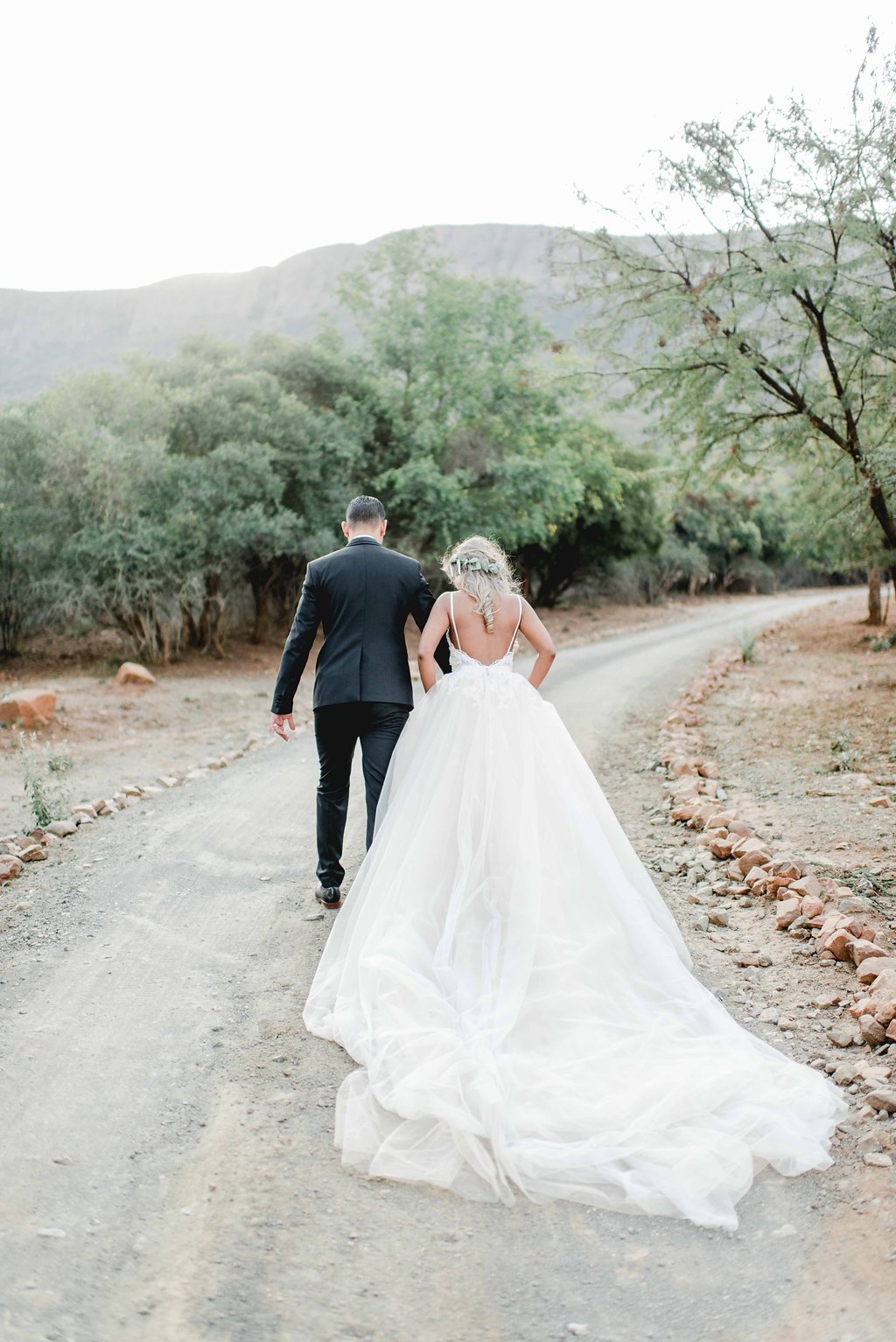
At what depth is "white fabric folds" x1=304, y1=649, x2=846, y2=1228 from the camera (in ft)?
10.0

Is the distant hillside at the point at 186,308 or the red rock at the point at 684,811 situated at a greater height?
the distant hillside at the point at 186,308

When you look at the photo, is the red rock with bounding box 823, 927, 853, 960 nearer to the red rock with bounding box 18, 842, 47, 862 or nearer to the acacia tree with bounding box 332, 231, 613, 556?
the red rock with bounding box 18, 842, 47, 862

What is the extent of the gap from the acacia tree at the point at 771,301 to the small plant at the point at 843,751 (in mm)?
2751

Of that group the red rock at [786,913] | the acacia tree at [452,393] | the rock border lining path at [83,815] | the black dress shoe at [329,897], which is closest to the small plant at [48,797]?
the rock border lining path at [83,815]

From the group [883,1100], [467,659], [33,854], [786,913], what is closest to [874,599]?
[786,913]

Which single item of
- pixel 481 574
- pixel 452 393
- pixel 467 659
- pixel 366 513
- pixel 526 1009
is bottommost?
pixel 526 1009

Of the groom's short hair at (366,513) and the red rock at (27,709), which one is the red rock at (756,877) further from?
the red rock at (27,709)

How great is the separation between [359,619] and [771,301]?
23.2 feet

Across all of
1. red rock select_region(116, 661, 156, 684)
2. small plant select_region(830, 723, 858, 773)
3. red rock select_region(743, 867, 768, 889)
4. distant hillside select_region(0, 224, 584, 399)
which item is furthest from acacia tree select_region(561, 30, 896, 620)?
distant hillside select_region(0, 224, 584, 399)

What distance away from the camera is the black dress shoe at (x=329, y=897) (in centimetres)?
556

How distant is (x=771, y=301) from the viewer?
10164mm

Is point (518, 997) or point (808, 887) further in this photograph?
point (808, 887)

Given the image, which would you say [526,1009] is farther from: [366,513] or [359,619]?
[366,513]

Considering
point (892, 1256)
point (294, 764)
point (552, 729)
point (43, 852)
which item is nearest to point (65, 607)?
point (294, 764)
